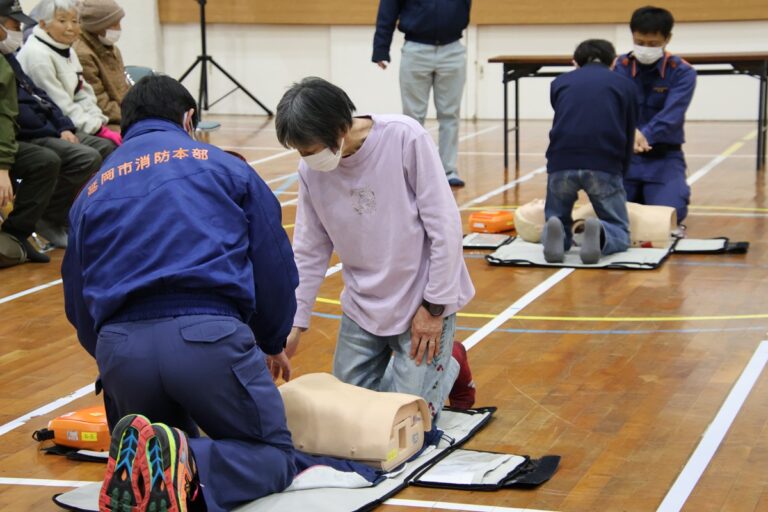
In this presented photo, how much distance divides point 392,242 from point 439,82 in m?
5.57

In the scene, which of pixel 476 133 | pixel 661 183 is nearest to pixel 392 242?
pixel 661 183

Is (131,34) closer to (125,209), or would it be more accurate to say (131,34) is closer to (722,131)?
(722,131)

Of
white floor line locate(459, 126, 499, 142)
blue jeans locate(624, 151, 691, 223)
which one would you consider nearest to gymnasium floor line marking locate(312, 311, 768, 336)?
blue jeans locate(624, 151, 691, 223)

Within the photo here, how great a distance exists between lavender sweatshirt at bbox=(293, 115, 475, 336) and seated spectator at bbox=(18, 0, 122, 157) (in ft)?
12.7

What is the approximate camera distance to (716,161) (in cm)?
1013

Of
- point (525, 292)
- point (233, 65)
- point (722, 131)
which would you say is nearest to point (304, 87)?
point (525, 292)

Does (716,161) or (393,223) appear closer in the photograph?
(393,223)

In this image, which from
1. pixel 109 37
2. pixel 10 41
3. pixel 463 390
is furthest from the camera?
pixel 109 37

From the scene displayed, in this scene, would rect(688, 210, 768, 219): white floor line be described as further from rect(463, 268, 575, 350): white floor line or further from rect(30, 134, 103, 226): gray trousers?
rect(30, 134, 103, 226): gray trousers

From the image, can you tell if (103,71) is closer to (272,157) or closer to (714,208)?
(272,157)

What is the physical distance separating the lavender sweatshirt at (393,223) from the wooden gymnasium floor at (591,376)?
0.52 metres

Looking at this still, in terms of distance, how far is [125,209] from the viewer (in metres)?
3.15

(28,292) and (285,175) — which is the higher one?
(285,175)

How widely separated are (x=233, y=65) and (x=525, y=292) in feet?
29.8
